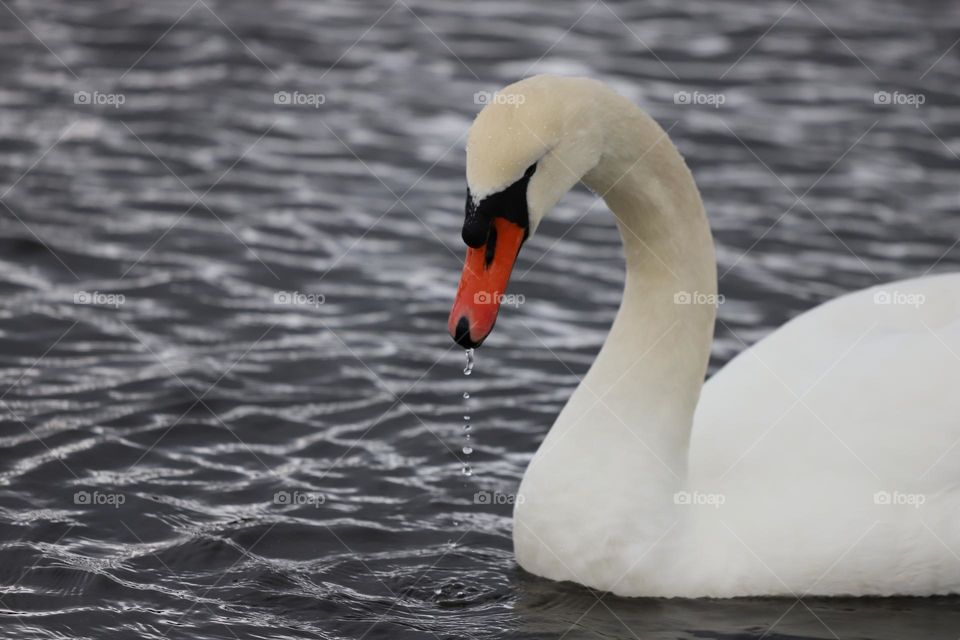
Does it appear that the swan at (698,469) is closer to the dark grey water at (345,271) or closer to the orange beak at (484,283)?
the dark grey water at (345,271)

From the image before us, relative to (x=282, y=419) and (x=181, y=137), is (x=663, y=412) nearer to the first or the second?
(x=282, y=419)

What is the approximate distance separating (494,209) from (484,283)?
28 centimetres

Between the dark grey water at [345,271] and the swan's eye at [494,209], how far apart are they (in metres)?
1.57

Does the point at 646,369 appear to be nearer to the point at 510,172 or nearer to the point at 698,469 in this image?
the point at 698,469

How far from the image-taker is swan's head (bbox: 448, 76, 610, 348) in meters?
5.38

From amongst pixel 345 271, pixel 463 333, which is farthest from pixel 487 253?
pixel 345 271

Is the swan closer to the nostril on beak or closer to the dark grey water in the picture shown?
the dark grey water

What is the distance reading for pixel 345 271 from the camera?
32.7ft

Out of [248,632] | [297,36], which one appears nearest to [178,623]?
[248,632]

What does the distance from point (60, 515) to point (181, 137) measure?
17.4 feet

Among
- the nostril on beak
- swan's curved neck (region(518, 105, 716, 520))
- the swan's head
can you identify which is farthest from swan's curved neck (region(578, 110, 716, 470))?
the nostril on beak

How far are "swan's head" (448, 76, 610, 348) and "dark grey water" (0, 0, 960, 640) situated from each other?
4.42ft

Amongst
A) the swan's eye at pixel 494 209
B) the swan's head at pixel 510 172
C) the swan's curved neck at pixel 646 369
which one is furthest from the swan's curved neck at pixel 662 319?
the swan's eye at pixel 494 209

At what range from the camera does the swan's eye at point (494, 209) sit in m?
5.45
